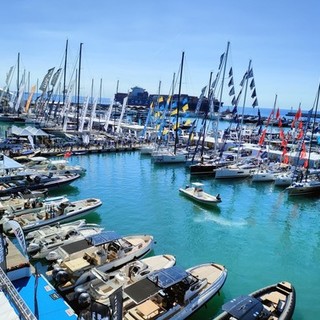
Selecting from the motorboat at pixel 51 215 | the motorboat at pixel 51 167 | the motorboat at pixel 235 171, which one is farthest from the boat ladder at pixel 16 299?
the motorboat at pixel 235 171

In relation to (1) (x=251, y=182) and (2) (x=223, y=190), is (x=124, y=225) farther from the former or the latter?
(1) (x=251, y=182)

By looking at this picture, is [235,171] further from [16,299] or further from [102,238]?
[16,299]

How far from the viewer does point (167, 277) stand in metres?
19.6

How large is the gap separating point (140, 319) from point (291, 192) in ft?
125

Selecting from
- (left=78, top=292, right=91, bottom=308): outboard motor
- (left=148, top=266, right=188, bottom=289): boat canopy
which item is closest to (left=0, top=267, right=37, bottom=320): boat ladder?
(left=78, top=292, right=91, bottom=308): outboard motor

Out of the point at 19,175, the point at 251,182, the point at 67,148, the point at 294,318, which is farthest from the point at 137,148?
the point at 294,318

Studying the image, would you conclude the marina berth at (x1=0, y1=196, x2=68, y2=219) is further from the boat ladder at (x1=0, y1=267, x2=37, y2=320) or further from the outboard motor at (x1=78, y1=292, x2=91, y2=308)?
the boat ladder at (x1=0, y1=267, x2=37, y2=320)

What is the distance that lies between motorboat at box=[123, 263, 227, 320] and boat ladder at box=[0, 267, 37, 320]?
6.16m

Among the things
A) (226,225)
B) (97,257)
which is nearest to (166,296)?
(97,257)

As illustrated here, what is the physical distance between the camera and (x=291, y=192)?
49250 mm

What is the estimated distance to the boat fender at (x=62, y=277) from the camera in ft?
68.8

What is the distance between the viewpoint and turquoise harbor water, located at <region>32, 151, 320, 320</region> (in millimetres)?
26484

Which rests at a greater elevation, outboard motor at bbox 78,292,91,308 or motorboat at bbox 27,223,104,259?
outboard motor at bbox 78,292,91,308

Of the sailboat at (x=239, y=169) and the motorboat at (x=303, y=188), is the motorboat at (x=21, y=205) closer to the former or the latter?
the sailboat at (x=239, y=169)
